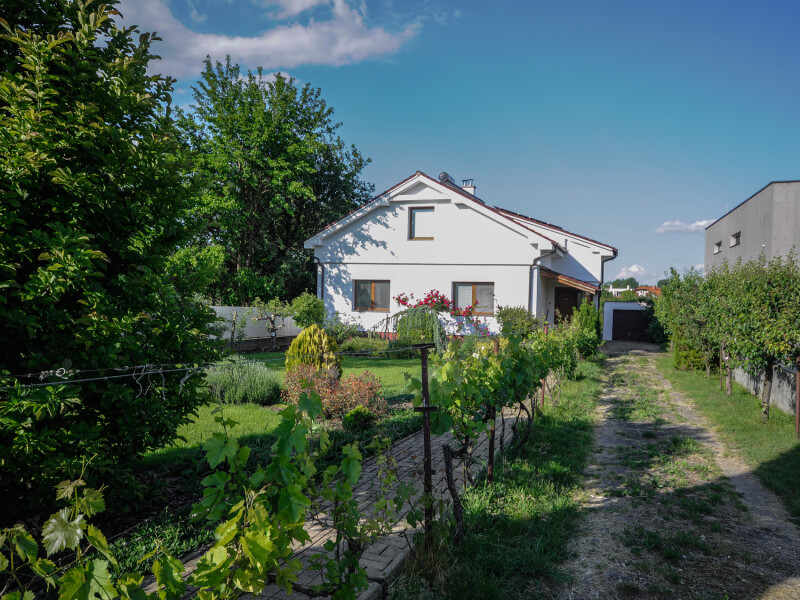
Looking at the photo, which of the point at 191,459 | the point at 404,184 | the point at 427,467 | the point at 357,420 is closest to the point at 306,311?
the point at 404,184

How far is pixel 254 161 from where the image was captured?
961 inches

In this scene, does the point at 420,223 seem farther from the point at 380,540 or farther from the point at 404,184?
the point at 380,540

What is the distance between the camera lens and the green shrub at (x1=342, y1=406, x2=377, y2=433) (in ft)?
23.1

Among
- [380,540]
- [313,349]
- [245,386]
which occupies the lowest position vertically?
[380,540]

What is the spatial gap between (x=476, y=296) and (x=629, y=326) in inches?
618

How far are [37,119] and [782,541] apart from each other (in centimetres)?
712

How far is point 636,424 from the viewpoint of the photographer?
870 cm

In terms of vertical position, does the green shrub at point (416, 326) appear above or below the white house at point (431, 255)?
below

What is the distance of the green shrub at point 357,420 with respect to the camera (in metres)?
7.03

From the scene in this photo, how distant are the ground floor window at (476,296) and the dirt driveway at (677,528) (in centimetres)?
1124

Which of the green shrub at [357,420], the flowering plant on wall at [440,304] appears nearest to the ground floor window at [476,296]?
the flowering plant on wall at [440,304]

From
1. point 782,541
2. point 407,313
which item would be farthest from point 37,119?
point 407,313

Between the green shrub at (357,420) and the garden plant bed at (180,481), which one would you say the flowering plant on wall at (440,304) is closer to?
the garden plant bed at (180,481)

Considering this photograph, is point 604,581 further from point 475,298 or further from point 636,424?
point 475,298
